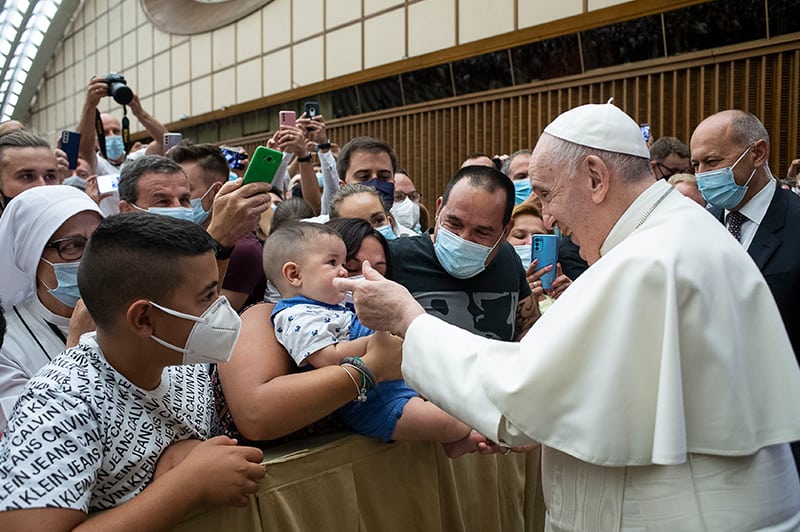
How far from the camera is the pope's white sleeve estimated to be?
1.49 m

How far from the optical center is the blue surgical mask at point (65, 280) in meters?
1.97

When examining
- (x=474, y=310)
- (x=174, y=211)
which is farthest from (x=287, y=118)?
(x=474, y=310)

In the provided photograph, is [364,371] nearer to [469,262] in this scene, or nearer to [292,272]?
[292,272]

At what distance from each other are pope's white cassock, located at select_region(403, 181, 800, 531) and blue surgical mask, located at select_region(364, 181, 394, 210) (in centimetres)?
234

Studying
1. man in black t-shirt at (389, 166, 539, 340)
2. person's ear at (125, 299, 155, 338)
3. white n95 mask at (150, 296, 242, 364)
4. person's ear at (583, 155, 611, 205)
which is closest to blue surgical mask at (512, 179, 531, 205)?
man in black t-shirt at (389, 166, 539, 340)

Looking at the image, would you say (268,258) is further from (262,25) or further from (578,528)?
(262,25)

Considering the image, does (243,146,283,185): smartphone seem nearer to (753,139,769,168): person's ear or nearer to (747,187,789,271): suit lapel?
(747,187,789,271): suit lapel

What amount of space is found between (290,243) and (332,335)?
39 centimetres

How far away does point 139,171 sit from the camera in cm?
265

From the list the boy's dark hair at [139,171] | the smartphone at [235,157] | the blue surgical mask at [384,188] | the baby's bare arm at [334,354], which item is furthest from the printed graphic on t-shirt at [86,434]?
the smartphone at [235,157]

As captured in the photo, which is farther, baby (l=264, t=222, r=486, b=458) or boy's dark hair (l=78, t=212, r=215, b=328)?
baby (l=264, t=222, r=486, b=458)

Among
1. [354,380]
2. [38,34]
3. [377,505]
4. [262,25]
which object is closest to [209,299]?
[354,380]

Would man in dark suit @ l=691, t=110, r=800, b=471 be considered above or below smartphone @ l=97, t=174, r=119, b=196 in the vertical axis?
below

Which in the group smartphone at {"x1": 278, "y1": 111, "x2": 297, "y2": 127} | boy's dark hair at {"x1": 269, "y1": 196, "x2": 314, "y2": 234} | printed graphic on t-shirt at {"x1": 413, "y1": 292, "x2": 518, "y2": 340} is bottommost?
printed graphic on t-shirt at {"x1": 413, "y1": 292, "x2": 518, "y2": 340}
